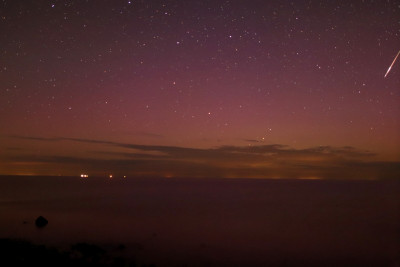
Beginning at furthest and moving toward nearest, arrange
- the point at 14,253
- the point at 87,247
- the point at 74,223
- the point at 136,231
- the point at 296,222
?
the point at 296,222
the point at 74,223
the point at 136,231
the point at 87,247
the point at 14,253

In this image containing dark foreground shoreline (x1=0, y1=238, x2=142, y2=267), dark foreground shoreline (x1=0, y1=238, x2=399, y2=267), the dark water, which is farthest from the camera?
the dark water

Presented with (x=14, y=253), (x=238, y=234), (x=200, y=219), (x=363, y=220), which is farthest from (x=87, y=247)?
(x=363, y=220)

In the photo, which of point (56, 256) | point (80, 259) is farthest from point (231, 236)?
point (56, 256)

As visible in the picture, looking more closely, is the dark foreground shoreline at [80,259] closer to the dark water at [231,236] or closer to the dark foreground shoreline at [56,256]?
the dark foreground shoreline at [56,256]

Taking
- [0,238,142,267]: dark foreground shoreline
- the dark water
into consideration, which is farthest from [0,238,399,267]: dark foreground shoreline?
the dark water

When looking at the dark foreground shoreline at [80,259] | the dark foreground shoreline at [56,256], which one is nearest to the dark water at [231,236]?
the dark foreground shoreline at [80,259]

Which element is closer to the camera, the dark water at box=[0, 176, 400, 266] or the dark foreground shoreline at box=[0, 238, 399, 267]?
the dark foreground shoreline at box=[0, 238, 399, 267]

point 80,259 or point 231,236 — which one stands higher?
point 80,259

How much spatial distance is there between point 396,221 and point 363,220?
3153mm

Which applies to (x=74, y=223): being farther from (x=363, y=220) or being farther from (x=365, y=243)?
(x=363, y=220)

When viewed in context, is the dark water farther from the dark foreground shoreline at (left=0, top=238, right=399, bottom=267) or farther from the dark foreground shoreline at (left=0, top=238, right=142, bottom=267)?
the dark foreground shoreline at (left=0, top=238, right=142, bottom=267)

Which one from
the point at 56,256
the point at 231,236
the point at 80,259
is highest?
the point at 56,256

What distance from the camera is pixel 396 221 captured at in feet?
114

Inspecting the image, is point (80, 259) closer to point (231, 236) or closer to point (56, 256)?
point (56, 256)
